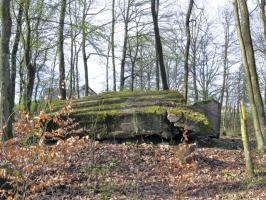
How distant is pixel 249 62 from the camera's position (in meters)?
12.7

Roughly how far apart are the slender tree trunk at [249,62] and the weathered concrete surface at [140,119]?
134cm

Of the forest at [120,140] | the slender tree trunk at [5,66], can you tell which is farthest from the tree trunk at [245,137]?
the slender tree trunk at [5,66]

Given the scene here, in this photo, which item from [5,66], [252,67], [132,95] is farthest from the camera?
[132,95]

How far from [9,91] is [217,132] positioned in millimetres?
6328

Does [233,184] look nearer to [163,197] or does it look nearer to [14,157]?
[163,197]

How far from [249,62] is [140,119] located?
356 cm

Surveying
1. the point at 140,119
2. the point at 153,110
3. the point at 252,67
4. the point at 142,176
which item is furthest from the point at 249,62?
the point at 142,176

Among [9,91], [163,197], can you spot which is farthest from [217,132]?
[9,91]

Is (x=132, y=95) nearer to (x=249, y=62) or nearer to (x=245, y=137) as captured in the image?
(x=249, y=62)

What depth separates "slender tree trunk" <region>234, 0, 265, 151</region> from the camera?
12000 millimetres

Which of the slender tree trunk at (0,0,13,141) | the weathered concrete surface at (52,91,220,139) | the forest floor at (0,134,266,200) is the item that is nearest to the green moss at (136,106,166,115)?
the weathered concrete surface at (52,91,220,139)

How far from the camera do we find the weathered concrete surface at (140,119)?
12.6 metres

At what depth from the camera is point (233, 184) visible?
969 cm

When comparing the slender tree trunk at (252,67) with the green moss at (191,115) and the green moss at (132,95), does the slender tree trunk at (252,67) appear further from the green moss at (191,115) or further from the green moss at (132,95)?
the green moss at (132,95)
